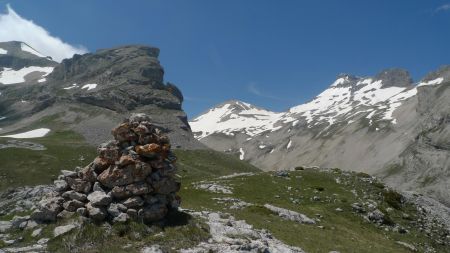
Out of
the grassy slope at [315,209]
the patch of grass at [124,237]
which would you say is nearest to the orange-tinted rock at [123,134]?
the patch of grass at [124,237]

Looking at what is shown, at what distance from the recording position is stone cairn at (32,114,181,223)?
1291 inches

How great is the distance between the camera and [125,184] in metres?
34.1

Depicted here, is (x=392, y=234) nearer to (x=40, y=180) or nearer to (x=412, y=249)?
(x=412, y=249)

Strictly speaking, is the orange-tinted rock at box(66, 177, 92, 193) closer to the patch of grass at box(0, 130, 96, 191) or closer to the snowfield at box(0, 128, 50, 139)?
the patch of grass at box(0, 130, 96, 191)

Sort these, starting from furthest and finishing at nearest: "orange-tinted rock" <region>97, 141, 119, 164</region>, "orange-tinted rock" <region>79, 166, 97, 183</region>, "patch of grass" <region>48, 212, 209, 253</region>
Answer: "orange-tinted rock" <region>97, 141, 119, 164</region>
"orange-tinted rock" <region>79, 166, 97, 183</region>
"patch of grass" <region>48, 212, 209, 253</region>

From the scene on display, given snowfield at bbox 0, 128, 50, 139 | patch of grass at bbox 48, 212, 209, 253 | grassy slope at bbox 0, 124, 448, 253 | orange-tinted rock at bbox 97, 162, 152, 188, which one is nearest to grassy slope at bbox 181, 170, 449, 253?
grassy slope at bbox 0, 124, 448, 253

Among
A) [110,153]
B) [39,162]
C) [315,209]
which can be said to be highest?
[39,162]

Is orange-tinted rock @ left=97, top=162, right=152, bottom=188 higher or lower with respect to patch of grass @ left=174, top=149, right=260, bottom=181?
lower

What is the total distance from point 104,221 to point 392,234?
33.3m

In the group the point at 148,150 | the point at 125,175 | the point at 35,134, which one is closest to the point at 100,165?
the point at 125,175

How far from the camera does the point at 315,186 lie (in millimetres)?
63750

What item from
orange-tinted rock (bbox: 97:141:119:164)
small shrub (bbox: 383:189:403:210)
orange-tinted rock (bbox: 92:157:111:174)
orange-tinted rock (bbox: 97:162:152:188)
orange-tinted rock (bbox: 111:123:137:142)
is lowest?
small shrub (bbox: 383:189:403:210)

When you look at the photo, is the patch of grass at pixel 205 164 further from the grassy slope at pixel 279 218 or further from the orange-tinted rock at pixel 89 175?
the orange-tinted rock at pixel 89 175

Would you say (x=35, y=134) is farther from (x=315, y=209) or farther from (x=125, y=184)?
(x=125, y=184)
